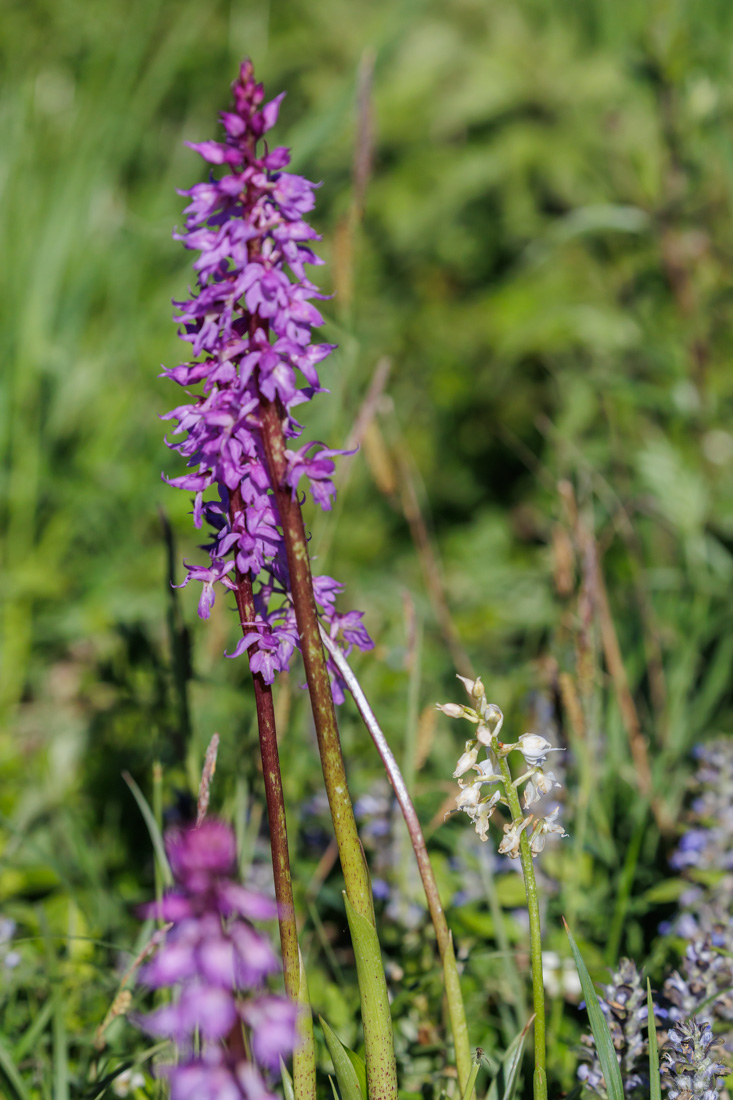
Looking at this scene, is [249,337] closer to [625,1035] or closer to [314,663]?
[314,663]

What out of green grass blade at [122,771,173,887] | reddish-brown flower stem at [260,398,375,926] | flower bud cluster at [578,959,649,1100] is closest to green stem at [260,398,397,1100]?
reddish-brown flower stem at [260,398,375,926]

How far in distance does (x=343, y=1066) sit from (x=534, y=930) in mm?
292

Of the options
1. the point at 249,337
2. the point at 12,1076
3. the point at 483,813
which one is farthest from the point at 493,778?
the point at 12,1076

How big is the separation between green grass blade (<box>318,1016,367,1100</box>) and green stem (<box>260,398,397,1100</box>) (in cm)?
2

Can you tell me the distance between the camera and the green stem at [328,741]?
3.57ft

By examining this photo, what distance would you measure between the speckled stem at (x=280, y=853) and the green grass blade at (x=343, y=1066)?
3cm

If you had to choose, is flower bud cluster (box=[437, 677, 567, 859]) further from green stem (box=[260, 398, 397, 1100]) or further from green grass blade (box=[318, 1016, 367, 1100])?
green grass blade (box=[318, 1016, 367, 1100])

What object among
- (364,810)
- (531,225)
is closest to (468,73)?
(531,225)

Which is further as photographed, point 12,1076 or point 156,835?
point 156,835

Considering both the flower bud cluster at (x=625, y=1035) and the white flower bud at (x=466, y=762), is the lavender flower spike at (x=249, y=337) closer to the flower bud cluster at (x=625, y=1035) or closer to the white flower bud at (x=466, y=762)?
the white flower bud at (x=466, y=762)

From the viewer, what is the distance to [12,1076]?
4.77ft

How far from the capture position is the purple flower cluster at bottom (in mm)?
798

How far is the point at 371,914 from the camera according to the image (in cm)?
114

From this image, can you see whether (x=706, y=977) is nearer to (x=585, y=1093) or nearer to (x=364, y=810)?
(x=585, y=1093)
